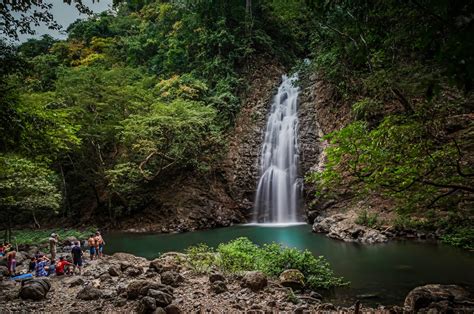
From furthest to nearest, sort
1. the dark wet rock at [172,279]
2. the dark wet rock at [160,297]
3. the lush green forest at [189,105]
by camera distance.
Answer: the dark wet rock at [172,279]
the dark wet rock at [160,297]
the lush green forest at [189,105]

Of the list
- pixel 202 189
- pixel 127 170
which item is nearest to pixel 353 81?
pixel 202 189

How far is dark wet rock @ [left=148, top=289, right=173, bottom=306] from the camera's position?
647 cm

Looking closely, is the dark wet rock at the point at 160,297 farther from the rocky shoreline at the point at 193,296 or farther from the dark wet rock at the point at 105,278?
the dark wet rock at the point at 105,278

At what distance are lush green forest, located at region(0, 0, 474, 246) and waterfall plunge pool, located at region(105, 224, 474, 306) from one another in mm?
1531

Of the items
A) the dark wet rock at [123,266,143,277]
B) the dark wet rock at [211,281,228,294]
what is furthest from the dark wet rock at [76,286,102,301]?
the dark wet rock at [211,281,228,294]

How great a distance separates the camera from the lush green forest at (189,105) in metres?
5.34

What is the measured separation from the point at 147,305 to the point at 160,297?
0.41 meters

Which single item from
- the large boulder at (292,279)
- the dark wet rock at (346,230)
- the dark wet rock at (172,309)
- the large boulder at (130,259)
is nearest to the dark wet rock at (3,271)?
Result: the large boulder at (130,259)

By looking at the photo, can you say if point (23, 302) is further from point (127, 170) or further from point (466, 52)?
point (127, 170)

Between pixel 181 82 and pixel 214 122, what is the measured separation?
4.36 metres

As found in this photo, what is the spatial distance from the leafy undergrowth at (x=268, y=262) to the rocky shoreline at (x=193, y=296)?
0.49m

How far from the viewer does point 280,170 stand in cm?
2253

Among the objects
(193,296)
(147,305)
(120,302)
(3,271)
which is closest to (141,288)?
(120,302)

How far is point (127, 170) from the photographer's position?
70.1 ft
